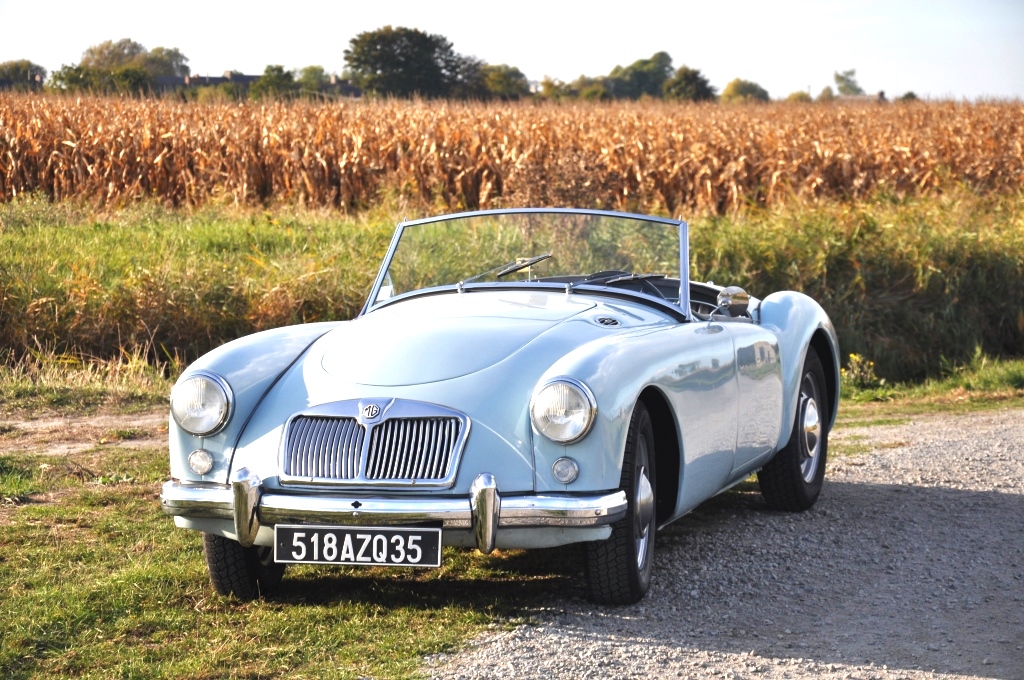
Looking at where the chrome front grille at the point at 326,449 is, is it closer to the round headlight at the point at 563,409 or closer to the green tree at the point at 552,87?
the round headlight at the point at 563,409

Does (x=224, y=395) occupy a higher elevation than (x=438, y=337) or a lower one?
→ lower

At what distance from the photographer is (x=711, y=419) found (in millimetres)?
4797

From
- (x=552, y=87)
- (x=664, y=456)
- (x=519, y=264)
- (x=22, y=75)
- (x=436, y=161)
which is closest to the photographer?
(x=664, y=456)

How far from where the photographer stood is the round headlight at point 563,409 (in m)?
3.93

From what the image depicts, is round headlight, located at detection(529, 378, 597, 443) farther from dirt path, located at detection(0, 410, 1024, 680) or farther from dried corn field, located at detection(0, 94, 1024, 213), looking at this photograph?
dried corn field, located at detection(0, 94, 1024, 213)

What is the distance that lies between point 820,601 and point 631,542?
0.82 metres

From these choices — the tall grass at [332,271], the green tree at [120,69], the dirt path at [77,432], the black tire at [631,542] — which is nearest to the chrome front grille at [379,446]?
the black tire at [631,542]

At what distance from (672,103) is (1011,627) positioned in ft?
87.3

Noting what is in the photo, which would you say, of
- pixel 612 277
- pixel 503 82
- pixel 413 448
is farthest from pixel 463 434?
pixel 503 82

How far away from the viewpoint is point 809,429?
6.11 m

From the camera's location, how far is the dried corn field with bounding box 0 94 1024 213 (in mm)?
16609

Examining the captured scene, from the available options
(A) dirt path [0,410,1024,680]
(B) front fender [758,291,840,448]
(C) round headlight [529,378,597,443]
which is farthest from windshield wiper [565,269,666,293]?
(C) round headlight [529,378,597,443]

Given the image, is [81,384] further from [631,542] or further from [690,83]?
[690,83]

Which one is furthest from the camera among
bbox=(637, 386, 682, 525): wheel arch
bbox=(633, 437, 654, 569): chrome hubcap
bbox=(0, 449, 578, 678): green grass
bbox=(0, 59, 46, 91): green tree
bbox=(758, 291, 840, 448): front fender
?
bbox=(0, 59, 46, 91): green tree
